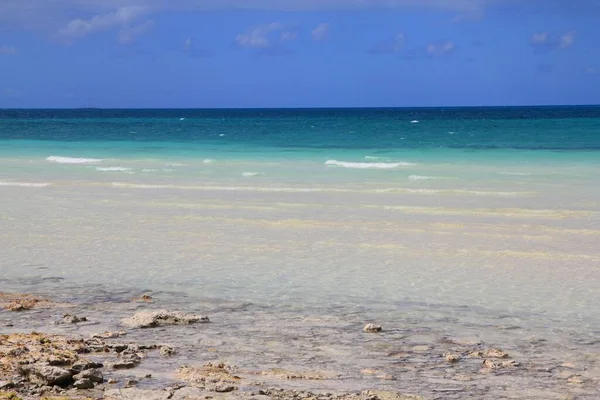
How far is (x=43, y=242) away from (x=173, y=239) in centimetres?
212

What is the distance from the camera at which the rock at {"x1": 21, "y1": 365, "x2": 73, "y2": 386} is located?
572 cm

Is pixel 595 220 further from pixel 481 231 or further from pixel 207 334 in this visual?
pixel 207 334

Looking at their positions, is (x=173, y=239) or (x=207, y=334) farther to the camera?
(x=173, y=239)

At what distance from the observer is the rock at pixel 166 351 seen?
6.75 meters

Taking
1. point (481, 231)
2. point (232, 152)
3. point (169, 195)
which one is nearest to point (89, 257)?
point (481, 231)

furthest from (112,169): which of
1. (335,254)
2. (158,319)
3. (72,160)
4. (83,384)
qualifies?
(83,384)

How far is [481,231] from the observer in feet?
47.8

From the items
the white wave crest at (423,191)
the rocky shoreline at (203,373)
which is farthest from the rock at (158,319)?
the white wave crest at (423,191)

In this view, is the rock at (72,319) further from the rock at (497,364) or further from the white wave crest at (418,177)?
the white wave crest at (418,177)

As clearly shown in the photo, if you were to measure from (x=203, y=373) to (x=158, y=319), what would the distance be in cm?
185

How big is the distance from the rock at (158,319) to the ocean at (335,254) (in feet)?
1.48

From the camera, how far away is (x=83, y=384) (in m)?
5.69

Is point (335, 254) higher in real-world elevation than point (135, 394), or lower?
lower

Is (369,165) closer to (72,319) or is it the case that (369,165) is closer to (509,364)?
(72,319)
